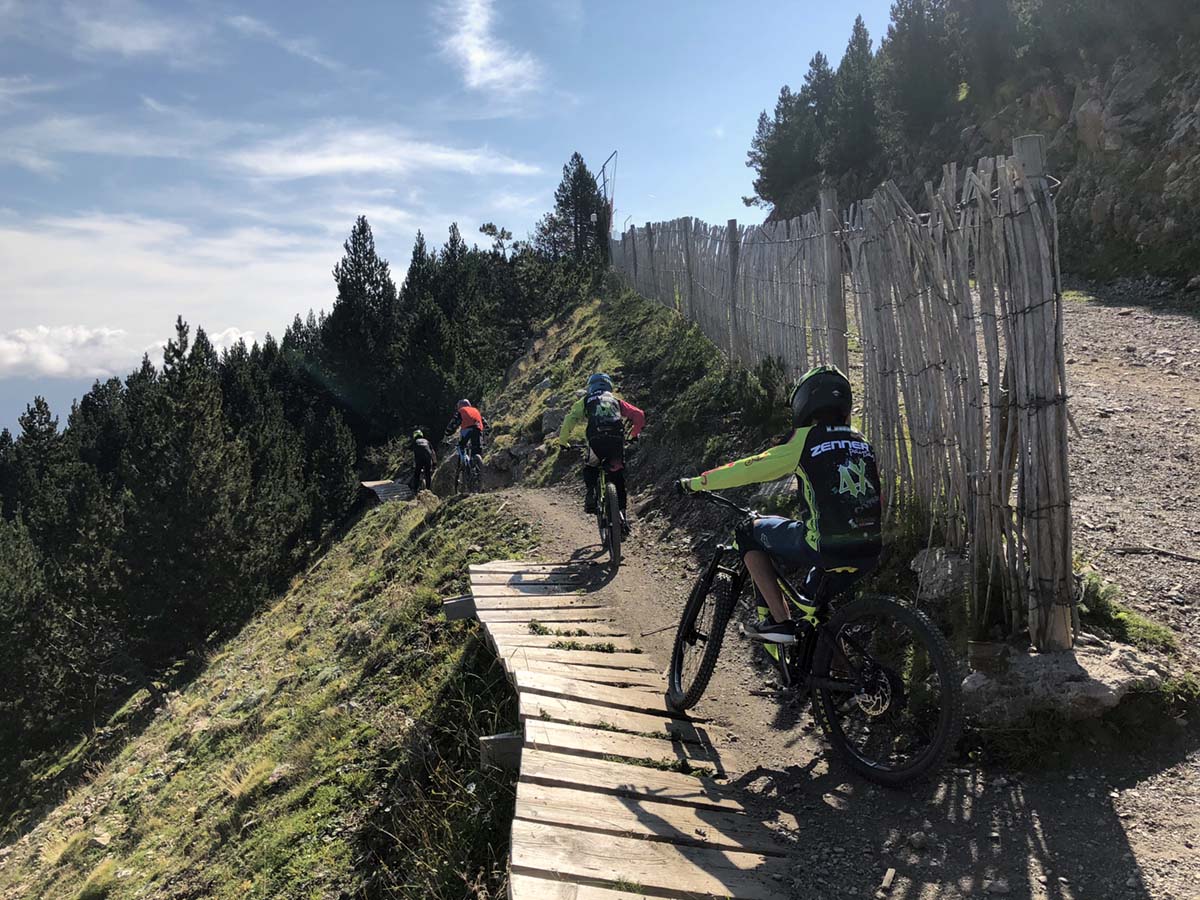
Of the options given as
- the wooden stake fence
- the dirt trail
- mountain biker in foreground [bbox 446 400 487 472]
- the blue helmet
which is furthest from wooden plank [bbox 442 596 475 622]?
mountain biker in foreground [bbox 446 400 487 472]

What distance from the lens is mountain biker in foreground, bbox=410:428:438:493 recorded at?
20.7m

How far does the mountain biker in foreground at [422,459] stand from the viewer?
20.7 meters

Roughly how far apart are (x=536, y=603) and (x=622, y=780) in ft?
9.33

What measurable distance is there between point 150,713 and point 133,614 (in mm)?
8525

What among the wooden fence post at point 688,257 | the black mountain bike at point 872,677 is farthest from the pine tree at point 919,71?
the black mountain bike at point 872,677

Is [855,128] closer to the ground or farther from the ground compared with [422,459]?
farther from the ground

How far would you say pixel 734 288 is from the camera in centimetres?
1171

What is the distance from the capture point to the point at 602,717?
441cm

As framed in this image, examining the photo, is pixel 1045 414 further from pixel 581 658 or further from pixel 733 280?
pixel 733 280

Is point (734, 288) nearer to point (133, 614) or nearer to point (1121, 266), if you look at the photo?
point (1121, 266)

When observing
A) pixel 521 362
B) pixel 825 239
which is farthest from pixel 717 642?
pixel 521 362

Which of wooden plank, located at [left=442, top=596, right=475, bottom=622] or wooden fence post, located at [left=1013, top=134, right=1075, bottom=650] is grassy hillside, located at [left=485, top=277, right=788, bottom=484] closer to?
wooden plank, located at [left=442, top=596, right=475, bottom=622]

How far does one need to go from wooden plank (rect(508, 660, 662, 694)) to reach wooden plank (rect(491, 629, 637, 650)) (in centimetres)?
38

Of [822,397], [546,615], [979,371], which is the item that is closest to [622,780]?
[822,397]
